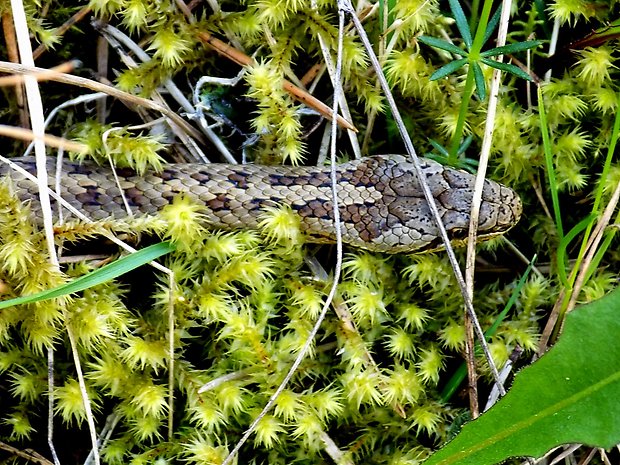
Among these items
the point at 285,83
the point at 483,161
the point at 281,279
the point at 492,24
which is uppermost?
the point at 492,24

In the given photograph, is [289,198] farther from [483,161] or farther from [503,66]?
[503,66]

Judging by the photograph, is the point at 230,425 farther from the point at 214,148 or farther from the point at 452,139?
the point at 452,139

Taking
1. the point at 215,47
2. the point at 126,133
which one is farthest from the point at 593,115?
the point at 126,133

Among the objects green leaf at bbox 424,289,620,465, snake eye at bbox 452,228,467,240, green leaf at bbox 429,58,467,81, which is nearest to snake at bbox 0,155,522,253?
snake eye at bbox 452,228,467,240

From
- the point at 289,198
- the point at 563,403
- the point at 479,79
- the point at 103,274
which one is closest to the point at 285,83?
the point at 289,198

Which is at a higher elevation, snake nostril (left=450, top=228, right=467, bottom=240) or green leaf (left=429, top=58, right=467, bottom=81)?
green leaf (left=429, top=58, right=467, bottom=81)

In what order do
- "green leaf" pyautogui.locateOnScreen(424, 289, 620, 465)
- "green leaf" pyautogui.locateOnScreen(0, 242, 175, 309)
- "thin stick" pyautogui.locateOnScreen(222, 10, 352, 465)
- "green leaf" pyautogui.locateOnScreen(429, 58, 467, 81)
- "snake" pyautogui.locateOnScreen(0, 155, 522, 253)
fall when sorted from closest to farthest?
"green leaf" pyautogui.locateOnScreen(424, 289, 620, 465), "green leaf" pyautogui.locateOnScreen(0, 242, 175, 309), "thin stick" pyautogui.locateOnScreen(222, 10, 352, 465), "green leaf" pyautogui.locateOnScreen(429, 58, 467, 81), "snake" pyautogui.locateOnScreen(0, 155, 522, 253)

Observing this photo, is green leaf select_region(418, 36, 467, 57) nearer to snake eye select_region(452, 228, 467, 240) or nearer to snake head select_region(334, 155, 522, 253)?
snake head select_region(334, 155, 522, 253)
